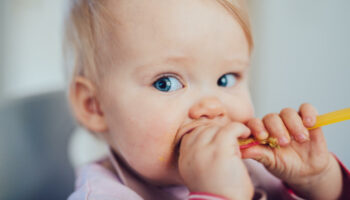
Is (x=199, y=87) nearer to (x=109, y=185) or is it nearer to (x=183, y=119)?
(x=183, y=119)

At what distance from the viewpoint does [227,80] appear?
702 mm

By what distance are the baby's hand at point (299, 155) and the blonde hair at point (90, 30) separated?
207 millimetres

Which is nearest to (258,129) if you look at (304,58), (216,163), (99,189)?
(216,163)

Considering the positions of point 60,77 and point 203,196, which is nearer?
point 203,196

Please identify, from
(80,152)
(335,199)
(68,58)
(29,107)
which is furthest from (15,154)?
(335,199)

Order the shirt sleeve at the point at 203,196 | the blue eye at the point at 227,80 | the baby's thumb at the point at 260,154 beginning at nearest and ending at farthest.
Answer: the shirt sleeve at the point at 203,196 < the baby's thumb at the point at 260,154 < the blue eye at the point at 227,80

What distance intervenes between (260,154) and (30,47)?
93 centimetres

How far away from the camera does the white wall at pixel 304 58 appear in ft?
2.44

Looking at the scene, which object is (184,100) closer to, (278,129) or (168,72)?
(168,72)

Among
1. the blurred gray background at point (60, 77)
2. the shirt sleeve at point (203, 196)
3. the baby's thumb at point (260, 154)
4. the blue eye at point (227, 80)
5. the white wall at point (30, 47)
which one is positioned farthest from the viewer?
the white wall at point (30, 47)

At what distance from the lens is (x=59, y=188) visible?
0.98m

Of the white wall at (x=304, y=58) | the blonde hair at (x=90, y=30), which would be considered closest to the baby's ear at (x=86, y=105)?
the blonde hair at (x=90, y=30)

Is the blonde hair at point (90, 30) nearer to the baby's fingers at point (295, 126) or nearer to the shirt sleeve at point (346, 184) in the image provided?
the baby's fingers at point (295, 126)

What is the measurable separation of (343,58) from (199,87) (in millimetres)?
398
